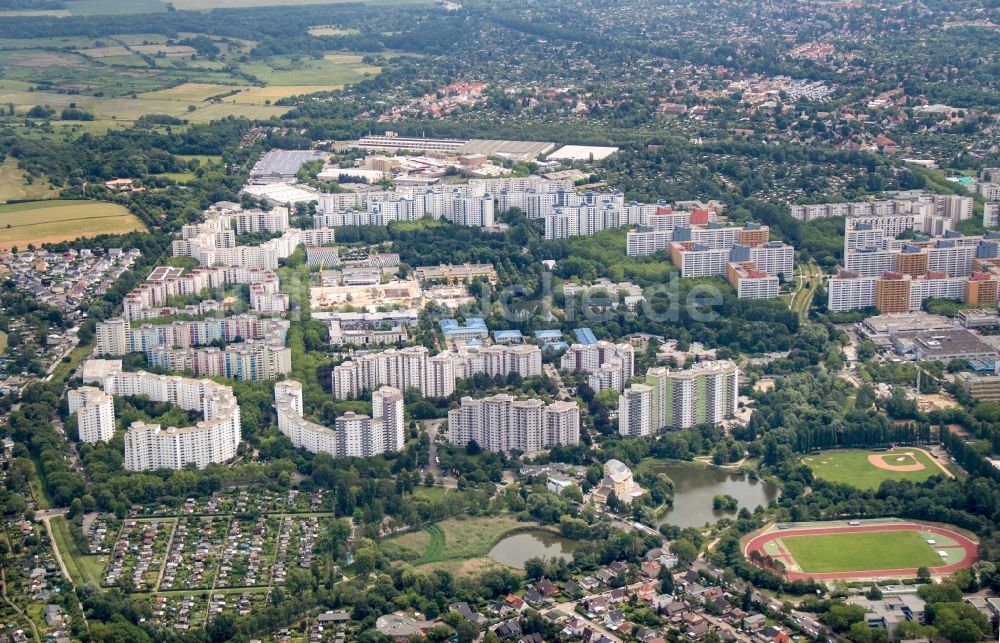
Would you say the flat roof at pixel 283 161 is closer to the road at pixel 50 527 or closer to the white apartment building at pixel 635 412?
the white apartment building at pixel 635 412

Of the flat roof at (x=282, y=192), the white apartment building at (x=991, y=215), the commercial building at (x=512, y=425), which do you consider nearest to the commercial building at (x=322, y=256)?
the flat roof at (x=282, y=192)

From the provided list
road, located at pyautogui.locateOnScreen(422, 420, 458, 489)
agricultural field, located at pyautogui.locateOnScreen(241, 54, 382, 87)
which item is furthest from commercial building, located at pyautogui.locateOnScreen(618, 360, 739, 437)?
agricultural field, located at pyautogui.locateOnScreen(241, 54, 382, 87)

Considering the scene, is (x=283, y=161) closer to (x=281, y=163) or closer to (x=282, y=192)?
(x=281, y=163)

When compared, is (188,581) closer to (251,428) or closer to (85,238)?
(251,428)

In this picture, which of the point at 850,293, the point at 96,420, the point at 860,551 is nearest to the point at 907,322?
the point at 850,293

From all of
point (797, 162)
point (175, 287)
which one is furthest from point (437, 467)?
point (797, 162)

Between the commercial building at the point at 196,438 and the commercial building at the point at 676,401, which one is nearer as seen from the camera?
the commercial building at the point at 196,438
